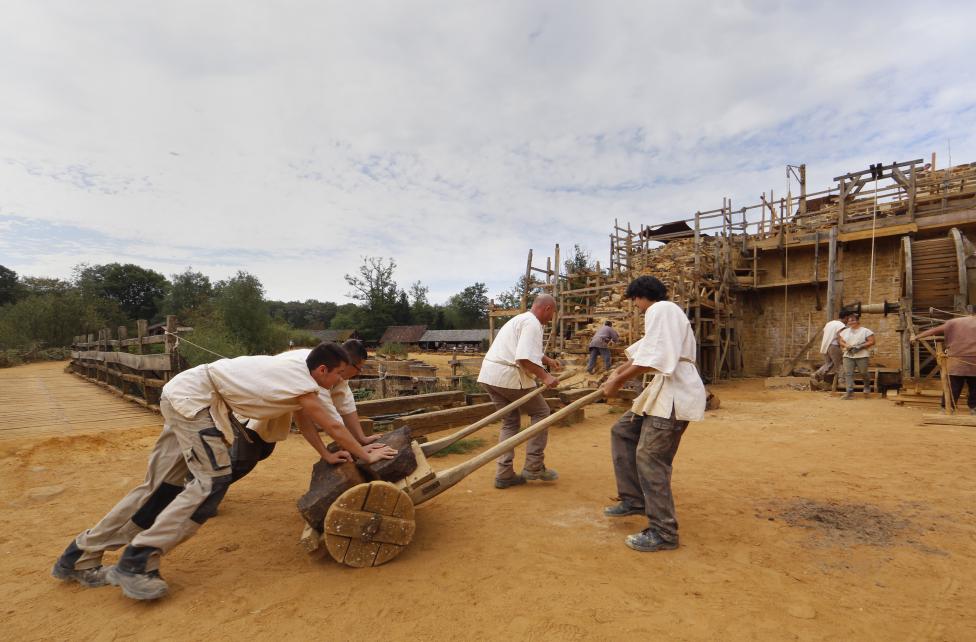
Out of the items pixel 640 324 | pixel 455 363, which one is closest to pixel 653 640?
pixel 640 324

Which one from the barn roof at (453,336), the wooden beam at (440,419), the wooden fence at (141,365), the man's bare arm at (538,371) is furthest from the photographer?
the barn roof at (453,336)

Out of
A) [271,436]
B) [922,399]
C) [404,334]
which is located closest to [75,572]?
[271,436]

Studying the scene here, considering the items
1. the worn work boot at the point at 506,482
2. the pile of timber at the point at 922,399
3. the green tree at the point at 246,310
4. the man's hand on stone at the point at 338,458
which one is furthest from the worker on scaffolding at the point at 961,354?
the green tree at the point at 246,310

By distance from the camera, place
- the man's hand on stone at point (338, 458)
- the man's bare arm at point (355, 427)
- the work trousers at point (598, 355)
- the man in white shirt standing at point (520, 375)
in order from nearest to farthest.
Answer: the man's hand on stone at point (338, 458)
the man's bare arm at point (355, 427)
the man in white shirt standing at point (520, 375)
the work trousers at point (598, 355)

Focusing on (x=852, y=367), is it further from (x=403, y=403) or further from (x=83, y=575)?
(x=83, y=575)

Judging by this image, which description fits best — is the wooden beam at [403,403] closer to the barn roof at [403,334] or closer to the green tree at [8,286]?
the barn roof at [403,334]

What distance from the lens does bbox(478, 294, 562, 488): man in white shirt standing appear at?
13.9 ft

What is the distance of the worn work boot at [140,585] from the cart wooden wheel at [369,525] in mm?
808

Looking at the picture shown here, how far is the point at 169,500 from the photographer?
274cm

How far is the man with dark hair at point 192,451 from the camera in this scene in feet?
8.36

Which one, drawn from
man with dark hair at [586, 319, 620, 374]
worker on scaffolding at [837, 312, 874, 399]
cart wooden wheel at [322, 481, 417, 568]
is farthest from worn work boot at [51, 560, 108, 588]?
worker on scaffolding at [837, 312, 874, 399]

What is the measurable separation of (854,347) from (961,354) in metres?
2.91

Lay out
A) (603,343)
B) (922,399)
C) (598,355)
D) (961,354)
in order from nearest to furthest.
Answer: (961,354) < (922,399) < (603,343) < (598,355)

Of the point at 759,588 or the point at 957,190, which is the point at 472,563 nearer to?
the point at 759,588
